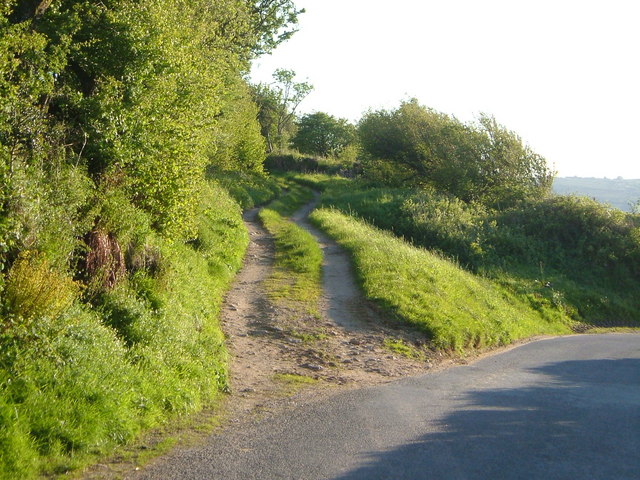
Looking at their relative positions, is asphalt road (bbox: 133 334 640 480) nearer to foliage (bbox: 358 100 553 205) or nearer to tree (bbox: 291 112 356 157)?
foliage (bbox: 358 100 553 205)

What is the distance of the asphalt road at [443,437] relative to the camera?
6230 mm

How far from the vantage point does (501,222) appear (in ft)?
100

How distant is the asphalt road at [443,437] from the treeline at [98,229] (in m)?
1.15

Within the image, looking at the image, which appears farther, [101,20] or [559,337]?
[559,337]

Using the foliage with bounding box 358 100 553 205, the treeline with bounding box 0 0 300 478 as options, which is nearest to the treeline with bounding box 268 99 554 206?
the foliage with bounding box 358 100 553 205

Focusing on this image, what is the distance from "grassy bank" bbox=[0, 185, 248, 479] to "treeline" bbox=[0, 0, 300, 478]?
0.7 inches

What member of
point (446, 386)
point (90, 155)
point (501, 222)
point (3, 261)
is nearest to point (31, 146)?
point (90, 155)

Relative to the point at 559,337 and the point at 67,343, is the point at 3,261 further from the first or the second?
the point at 559,337

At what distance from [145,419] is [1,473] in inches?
71.3

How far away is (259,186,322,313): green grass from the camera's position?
50.4 ft

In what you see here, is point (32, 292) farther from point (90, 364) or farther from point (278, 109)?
point (278, 109)

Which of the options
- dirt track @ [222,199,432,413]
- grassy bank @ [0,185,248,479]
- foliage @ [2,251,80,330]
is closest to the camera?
grassy bank @ [0,185,248,479]

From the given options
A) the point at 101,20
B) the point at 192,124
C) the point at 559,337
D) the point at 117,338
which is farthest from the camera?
the point at 559,337

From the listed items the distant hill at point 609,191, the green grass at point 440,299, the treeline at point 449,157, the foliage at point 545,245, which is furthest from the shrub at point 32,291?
the distant hill at point 609,191
